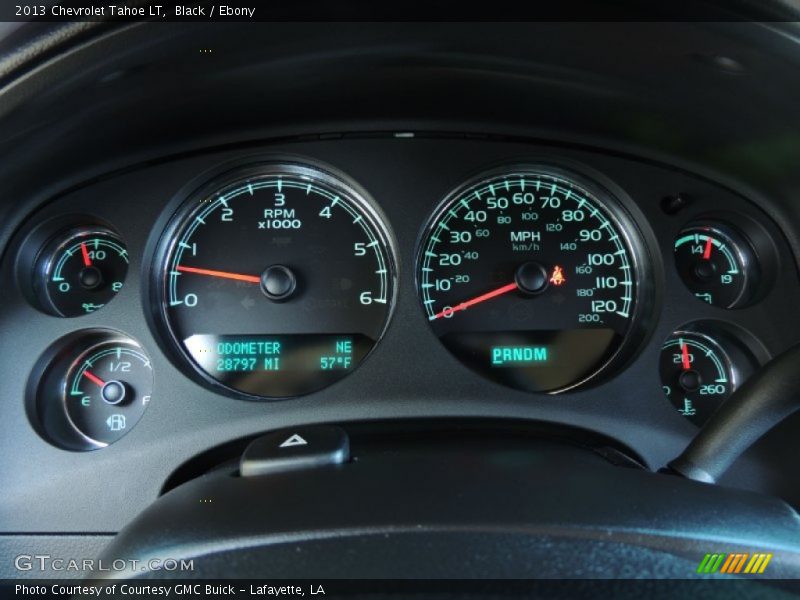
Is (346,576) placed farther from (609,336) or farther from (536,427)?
(609,336)

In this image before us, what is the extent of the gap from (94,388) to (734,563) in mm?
1853

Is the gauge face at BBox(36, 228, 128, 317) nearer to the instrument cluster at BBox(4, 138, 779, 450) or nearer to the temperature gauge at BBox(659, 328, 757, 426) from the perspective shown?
the instrument cluster at BBox(4, 138, 779, 450)

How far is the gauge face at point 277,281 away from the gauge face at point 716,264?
98cm

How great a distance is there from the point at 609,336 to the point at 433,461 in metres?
1.18

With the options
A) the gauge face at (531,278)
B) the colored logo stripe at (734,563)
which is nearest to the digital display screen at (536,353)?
the gauge face at (531,278)

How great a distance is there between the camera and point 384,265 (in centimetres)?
240

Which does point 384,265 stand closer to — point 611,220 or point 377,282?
point 377,282

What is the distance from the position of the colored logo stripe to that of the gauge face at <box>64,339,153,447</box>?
1626 mm

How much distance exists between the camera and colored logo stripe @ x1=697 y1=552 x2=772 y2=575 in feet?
3.79

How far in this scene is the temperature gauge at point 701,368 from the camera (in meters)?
2.34

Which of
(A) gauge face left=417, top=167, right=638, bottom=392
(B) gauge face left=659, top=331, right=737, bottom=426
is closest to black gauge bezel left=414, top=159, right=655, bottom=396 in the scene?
(A) gauge face left=417, top=167, right=638, bottom=392
